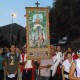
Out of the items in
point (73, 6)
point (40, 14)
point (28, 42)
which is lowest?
point (28, 42)

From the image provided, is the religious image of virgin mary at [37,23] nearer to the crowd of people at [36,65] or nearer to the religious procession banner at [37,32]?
the religious procession banner at [37,32]

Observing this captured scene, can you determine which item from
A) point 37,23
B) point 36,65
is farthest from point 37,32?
point 36,65

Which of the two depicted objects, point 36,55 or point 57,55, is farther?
point 57,55

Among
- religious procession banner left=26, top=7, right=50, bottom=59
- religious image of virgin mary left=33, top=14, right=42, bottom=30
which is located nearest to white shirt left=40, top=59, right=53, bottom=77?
religious procession banner left=26, top=7, right=50, bottom=59

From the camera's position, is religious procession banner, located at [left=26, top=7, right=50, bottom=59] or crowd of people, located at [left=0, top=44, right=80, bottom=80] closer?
religious procession banner, located at [left=26, top=7, right=50, bottom=59]

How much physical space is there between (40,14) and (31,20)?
1.16 ft

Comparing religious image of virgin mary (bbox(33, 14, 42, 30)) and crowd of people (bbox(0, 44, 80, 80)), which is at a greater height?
religious image of virgin mary (bbox(33, 14, 42, 30))

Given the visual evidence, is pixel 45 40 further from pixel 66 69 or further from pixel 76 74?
pixel 76 74

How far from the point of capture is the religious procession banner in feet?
42.3

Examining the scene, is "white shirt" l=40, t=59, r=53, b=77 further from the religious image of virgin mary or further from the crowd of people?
the religious image of virgin mary

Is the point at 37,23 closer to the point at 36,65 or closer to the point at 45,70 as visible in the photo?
the point at 45,70

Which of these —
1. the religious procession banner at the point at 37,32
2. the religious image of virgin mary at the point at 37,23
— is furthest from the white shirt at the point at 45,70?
the religious image of virgin mary at the point at 37,23

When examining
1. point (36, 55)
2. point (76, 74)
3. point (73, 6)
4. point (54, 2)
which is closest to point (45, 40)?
point (36, 55)

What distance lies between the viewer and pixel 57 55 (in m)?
15.1
